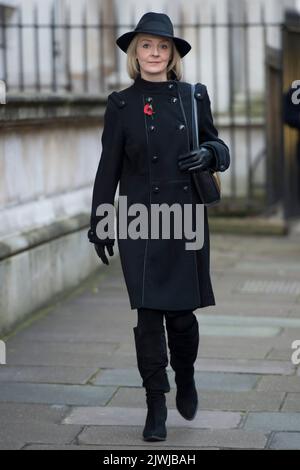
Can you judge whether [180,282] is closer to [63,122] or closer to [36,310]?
[36,310]

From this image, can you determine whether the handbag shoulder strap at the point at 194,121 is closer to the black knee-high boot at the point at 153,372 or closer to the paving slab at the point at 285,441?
the black knee-high boot at the point at 153,372

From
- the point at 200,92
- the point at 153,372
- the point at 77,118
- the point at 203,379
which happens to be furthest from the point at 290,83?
the point at 153,372

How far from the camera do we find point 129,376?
6.63 meters

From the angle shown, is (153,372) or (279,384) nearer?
(153,372)

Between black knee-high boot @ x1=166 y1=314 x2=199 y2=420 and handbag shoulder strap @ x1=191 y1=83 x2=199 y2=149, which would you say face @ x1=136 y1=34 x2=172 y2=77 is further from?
black knee-high boot @ x1=166 y1=314 x2=199 y2=420

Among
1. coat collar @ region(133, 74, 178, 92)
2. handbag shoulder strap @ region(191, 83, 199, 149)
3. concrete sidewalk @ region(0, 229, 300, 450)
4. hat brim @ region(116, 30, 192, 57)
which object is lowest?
concrete sidewalk @ region(0, 229, 300, 450)

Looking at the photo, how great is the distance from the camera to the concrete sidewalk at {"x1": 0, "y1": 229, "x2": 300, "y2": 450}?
548 cm

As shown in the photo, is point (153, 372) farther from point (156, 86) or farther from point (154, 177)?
point (156, 86)

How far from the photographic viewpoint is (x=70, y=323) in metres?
8.15

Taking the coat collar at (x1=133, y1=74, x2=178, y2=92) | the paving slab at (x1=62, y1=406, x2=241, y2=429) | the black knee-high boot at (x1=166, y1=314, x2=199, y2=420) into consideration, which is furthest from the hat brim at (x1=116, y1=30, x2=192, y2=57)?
the paving slab at (x1=62, y1=406, x2=241, y2=429)

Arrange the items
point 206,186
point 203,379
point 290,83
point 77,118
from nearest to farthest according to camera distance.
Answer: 1. point 206,186
2. point 203,379
3. point 77,118
4. point 290,83

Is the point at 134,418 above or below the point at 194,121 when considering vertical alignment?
below

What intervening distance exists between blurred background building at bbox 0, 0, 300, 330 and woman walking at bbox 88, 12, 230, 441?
2328 mm

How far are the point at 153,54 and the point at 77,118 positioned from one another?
181 inches
